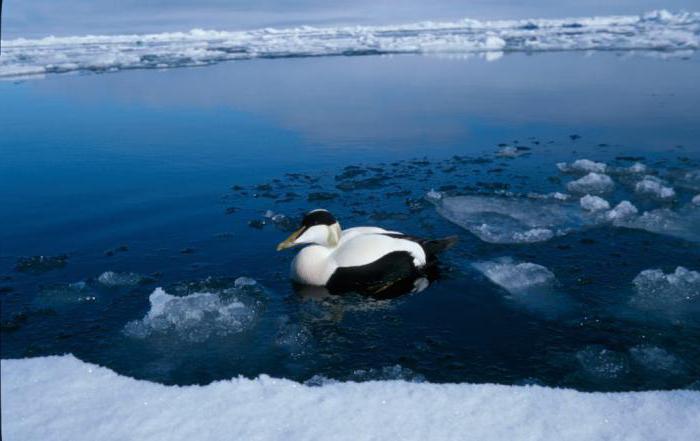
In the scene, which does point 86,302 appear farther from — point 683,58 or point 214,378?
point 683,58

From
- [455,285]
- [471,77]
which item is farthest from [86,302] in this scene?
[471,77]

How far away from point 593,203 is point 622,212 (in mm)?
351

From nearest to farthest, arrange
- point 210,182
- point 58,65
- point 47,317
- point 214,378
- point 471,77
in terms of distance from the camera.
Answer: point 214,378, point 47,317, point 210,182, point 471,77, point 58,65

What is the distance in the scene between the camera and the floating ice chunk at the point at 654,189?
7309 millimetres

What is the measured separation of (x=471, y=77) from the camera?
1862 centimetres

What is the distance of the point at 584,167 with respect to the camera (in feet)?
27.7

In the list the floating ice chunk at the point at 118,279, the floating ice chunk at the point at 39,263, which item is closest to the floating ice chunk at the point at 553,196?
the floating ice chunk at the point at 118,279

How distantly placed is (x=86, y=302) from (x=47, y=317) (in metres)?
0.32

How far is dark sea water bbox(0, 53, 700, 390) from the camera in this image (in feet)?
14.3

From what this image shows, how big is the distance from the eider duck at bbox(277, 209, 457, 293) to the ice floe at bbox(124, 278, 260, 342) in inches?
23.7

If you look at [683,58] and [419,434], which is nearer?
[419,434]

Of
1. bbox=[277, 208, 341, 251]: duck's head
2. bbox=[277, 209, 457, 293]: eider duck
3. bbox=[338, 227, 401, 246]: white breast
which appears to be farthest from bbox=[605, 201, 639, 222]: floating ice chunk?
bbox=[277, 208, 341, 251]: duck's head

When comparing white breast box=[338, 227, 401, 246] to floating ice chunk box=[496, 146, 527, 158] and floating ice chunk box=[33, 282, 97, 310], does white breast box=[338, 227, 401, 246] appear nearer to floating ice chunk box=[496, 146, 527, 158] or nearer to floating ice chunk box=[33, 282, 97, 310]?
floating ice chunk box=[33, 282, 97, 310]

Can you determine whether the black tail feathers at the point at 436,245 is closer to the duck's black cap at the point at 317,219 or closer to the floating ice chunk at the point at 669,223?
the duck's black cap at the point at 317,219
